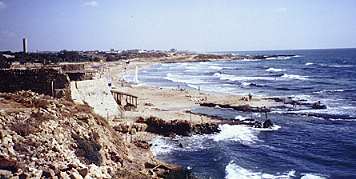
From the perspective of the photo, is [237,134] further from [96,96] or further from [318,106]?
[318,106]

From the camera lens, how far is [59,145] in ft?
63.6

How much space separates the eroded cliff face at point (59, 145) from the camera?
17.6 m

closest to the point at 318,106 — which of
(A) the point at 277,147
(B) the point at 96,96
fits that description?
(A) the point at 277,147

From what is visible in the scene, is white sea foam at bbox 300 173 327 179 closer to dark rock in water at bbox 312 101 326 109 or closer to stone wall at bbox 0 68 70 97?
stone wall at bbox 0 68 70 97

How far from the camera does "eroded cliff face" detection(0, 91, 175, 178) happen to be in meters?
17.6

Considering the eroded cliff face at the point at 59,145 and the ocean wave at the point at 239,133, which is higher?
the eroded cliff face at the point at 59,145

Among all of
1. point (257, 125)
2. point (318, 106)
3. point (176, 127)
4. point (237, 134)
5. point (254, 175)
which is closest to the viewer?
point (254, 175)

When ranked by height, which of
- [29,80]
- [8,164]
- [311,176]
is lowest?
[311,176]

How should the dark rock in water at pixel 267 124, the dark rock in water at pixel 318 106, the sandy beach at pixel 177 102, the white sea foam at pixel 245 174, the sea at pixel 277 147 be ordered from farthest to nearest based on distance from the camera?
the dark rock in water at pixel 318 106
the sandy beach at pixel 177 102
the dark rock in water at pixel 267 124
the sea at pixel 277 147
the white sea foam at pixel 245 174

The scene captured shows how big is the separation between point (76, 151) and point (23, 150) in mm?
2615

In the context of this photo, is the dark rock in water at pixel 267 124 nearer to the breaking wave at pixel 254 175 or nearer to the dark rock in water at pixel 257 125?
the dark rock in water at pixel 257 125

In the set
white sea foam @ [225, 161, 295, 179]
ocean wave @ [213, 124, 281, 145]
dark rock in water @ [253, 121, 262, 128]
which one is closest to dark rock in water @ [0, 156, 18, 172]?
white sea foam @ [225, 161, 295, 179]

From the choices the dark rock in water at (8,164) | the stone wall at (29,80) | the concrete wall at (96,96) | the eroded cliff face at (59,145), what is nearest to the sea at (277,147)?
the concrete wall at (96,96)

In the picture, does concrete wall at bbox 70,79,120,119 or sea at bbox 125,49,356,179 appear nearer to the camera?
sea at bbox 125,49,356,179
